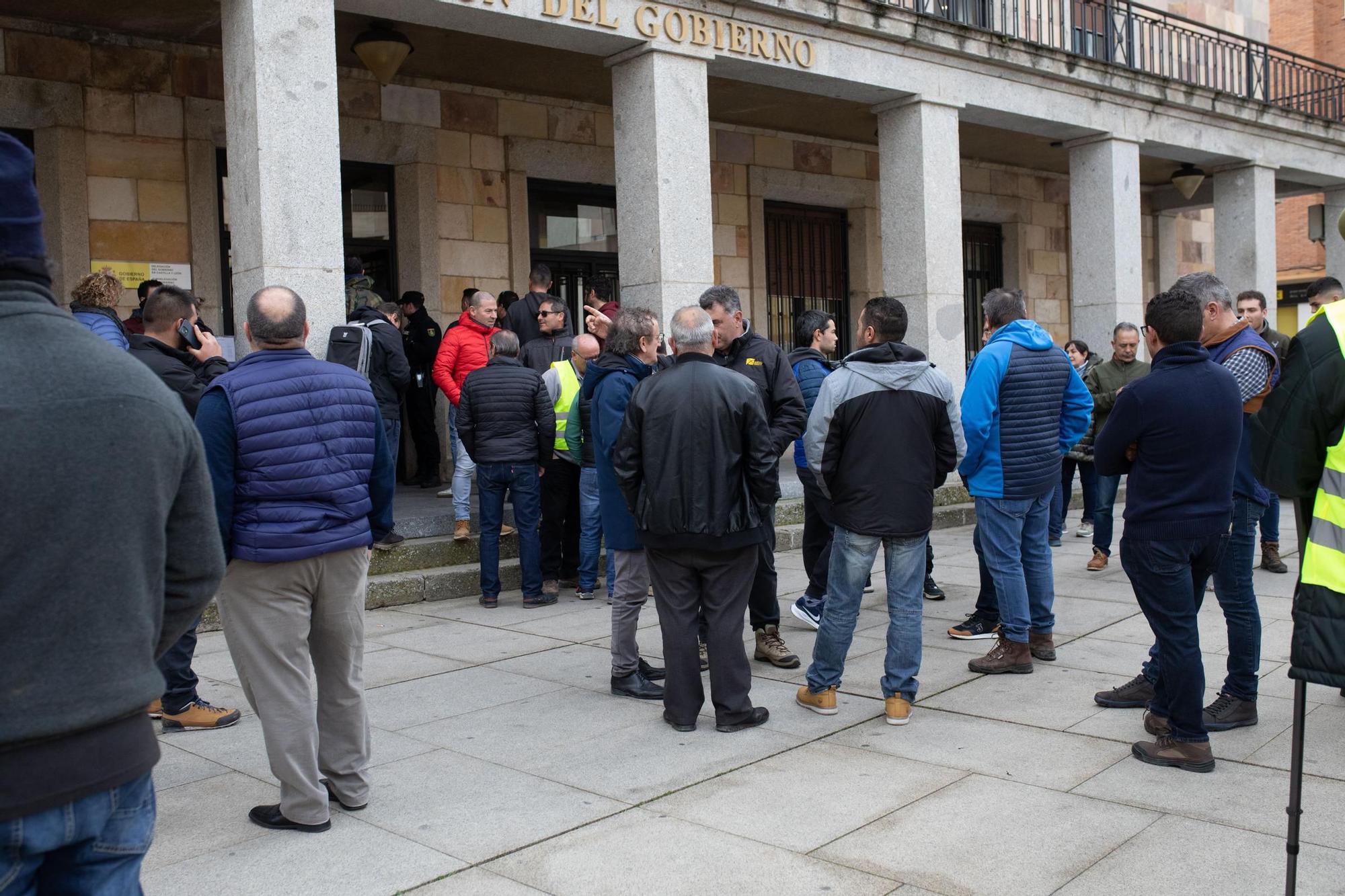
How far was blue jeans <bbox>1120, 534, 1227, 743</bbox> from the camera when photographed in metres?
4.34

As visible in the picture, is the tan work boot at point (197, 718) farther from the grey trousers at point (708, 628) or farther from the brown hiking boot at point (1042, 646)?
Result: the brown hiking boot at point (1042, 646)

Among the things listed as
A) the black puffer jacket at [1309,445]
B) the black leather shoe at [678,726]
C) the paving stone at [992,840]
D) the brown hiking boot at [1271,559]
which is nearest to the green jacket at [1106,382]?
the brown hiking boot at [1271,559]

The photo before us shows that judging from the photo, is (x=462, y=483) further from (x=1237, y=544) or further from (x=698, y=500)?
(x=1237, y=544)

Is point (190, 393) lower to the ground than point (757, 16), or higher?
lower

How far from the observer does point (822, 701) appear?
5.17 meters

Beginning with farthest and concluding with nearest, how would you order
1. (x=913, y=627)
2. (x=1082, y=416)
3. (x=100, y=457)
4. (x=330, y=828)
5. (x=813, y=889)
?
1. (x=1082, y=416)
2. (x=913, y=627)
3. (x=330, y=828)
4. (x=813, y=889)
5. (x=100, y=457)

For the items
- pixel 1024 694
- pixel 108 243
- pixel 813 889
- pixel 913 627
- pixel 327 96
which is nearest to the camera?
pixel 813 889

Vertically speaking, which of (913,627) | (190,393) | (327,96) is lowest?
(913,627)

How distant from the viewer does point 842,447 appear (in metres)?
5.07

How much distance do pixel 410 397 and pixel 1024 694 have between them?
6766mm

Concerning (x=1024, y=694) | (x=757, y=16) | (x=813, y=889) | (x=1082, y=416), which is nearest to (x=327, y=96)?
(x=757, y=16)

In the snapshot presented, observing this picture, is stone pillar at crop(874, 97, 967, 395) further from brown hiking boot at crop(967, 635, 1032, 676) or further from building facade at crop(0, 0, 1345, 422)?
brown hiking boot at crop(967, 635, 1032, 676)

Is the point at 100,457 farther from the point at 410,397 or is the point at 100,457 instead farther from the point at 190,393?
the point at 410,397

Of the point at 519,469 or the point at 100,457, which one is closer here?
the point at 100,457
